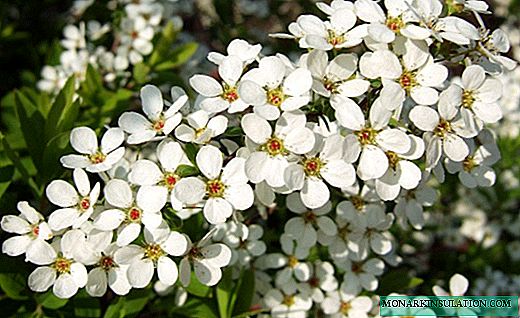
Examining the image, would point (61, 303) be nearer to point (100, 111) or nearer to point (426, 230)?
point (100, 111)

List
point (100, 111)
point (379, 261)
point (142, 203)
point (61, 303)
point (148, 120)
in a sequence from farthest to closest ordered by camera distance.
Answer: point (100, 111) → point (379, 261) → point (61, 303) → point (148, 120) → point (142, 203)

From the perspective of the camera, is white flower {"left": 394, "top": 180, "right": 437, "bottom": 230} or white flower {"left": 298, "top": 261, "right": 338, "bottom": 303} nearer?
white flower {"left": 394, "top": 180, "right": 437, "bottom": 230}

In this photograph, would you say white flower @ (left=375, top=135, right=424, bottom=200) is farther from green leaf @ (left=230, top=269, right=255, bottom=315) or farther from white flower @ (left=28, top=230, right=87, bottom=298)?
white flower @ (left=28, top=230, right=87, bottom=298)

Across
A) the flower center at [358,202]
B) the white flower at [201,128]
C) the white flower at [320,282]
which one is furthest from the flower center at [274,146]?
the white flower at [320,282]

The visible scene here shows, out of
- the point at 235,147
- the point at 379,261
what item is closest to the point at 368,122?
the point at 235,147

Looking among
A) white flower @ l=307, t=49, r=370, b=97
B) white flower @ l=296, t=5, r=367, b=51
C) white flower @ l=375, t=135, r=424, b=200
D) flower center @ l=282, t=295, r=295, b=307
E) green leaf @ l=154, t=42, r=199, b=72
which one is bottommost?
flower center @ l=282, t=295, r=295, b=307

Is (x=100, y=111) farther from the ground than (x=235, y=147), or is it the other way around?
(x=235, y=147)

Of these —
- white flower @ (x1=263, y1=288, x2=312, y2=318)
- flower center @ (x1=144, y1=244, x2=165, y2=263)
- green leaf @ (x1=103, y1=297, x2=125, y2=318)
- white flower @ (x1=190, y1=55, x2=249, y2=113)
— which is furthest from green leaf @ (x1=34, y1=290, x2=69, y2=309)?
white flower @ (x1=190, y1=55, x2=249, y2=113)
